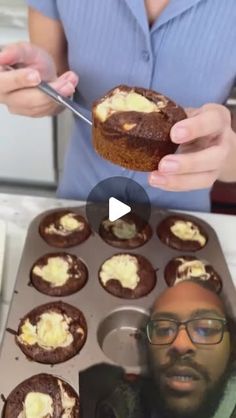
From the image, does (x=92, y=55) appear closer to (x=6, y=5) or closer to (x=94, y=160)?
(x=94, y=160)

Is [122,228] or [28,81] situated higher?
[28,81]

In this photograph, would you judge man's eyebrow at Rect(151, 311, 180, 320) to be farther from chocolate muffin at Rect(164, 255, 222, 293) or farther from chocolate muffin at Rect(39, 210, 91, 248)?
chocolate muffin at Rect(39, 210, 91, 248)

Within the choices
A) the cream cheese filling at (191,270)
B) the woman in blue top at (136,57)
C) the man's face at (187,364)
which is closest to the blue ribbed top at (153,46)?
the woman in blue top at (136,57)

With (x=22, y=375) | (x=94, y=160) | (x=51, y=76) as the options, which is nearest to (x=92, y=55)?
(x=51, y=76)

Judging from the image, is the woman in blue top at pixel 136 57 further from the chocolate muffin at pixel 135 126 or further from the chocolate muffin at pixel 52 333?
the chocolate muffin at pixel 52 333

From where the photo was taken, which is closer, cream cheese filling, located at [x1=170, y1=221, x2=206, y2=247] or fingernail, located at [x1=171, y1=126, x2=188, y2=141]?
fingernail, located at [x1=171, y1=126, x2=188, y2=141]

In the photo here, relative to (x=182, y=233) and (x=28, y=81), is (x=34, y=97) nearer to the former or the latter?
(x=28, y=81)

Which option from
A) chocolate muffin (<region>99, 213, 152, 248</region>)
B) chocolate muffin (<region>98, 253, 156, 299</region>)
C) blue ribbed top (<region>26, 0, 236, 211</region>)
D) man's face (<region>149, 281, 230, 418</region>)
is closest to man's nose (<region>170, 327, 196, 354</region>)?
man's face (<region>149, 281, 230, 418</region>)

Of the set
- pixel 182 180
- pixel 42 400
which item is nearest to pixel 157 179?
pixel 182 180
